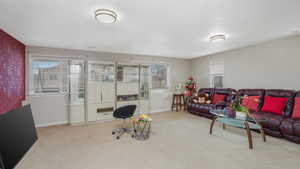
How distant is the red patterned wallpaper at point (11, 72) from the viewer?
101 inches

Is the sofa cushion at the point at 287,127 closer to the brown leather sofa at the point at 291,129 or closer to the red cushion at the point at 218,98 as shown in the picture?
the brown leather sofa at the point at 291,129

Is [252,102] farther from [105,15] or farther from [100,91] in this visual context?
[100,91]

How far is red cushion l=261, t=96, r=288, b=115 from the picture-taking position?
309cm

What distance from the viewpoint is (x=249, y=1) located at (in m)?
1.75

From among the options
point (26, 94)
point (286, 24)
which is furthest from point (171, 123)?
point (26, 94)

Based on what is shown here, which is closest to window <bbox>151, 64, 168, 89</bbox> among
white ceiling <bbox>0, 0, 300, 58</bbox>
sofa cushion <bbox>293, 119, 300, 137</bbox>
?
white ceiling <bbox>0, 0, 300, 58</bbox>

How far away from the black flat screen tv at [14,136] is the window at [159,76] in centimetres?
468

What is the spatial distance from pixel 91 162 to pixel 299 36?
17.2 feet

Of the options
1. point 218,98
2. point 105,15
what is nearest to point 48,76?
point 105,15

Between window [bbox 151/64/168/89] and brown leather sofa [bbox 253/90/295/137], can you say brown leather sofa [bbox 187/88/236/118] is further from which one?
window [bbox 151/64/168/89]

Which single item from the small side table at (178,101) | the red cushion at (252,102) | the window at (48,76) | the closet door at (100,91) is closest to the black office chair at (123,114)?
the closet door at (100,91)

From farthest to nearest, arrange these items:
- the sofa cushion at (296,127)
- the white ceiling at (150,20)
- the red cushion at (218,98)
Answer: the red cushion at (218,98) → the sofa cushion at (296,127) → the white ceiling at (150,20)

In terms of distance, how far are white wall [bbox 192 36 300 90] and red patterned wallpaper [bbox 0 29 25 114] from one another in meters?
6.14

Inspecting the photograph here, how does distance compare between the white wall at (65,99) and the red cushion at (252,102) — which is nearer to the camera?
the red cushion at (252,102)
